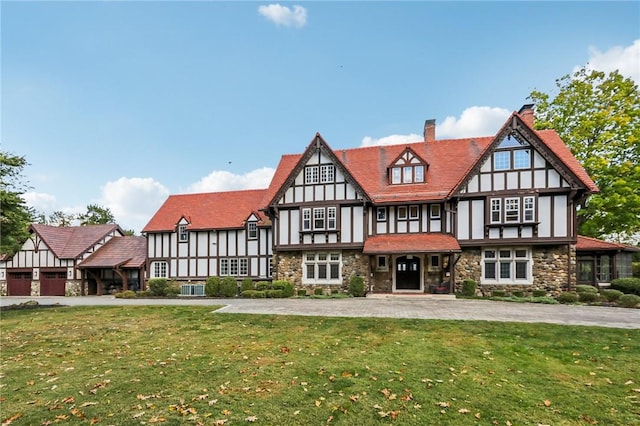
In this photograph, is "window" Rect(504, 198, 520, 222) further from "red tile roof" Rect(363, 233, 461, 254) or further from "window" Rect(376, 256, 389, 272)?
"window" Rect(376, 256, 389, 272)

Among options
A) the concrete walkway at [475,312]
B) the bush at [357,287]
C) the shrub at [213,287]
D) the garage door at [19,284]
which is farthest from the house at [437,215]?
the garage door at [19,284]

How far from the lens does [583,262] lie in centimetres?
2292

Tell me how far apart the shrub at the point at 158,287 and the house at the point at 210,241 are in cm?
167

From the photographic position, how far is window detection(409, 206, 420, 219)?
2086cm

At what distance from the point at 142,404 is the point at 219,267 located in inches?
840

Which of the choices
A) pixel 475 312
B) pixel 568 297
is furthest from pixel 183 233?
pixel 568 297

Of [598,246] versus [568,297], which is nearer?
[568,297]

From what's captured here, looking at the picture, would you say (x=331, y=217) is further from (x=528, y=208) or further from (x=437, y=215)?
(x=528, y=208)

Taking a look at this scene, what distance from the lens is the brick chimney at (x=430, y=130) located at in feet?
82.8

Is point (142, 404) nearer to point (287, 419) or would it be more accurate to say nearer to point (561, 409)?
point (287, 419)

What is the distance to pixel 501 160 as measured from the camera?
19453 mm

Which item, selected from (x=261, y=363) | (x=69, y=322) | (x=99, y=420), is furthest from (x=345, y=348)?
(x=69, y=322)

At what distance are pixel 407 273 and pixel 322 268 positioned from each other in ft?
17.8

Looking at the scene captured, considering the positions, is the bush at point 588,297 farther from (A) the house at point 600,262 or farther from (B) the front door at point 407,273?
(B) the front door at point 407,273
